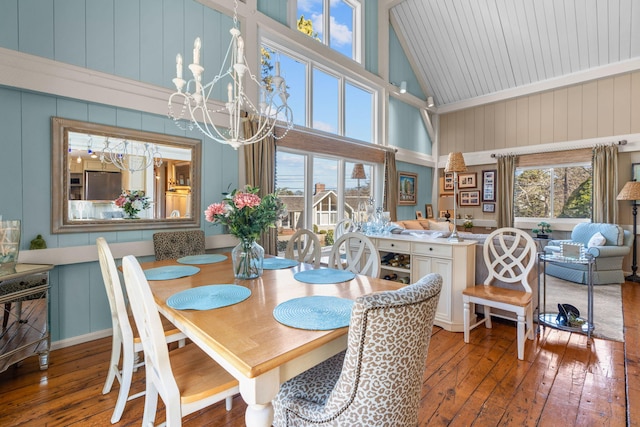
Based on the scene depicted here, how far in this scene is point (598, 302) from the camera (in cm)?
374

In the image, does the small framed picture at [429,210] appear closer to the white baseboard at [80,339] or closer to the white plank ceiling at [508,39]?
the white plank ceiling at [508,39]

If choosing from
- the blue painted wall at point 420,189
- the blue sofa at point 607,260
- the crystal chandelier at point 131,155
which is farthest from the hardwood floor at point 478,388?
the blue painted wall at point 420,189

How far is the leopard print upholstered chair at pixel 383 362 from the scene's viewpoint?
0.86 m

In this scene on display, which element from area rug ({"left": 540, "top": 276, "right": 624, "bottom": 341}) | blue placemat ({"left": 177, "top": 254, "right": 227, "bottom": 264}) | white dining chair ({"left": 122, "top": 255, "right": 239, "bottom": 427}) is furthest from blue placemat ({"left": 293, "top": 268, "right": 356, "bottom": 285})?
area rug ({"left": 540, "top": 276, "right": 624, "bottom": 341})

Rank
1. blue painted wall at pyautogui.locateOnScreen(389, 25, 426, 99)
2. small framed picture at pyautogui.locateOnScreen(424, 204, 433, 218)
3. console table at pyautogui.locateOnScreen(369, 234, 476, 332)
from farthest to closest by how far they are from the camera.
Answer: small framed picture at pyautogui.locateOnScreen(424, 204, 433, 218), blue painted wall at pyautogui.locateOnScreen(389, 25, 426, 99), console table at pyautogui.locateOnScreen(369, 234, 476, 332)

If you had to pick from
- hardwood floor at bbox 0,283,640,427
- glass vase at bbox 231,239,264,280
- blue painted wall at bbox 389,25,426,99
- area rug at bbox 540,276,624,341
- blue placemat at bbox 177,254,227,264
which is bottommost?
hardwood floor at bbox 0,283,640,427

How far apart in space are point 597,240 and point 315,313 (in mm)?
5377

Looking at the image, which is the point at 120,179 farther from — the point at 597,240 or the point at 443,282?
the point at 597,240

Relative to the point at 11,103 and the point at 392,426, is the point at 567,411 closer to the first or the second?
the point at 392,426

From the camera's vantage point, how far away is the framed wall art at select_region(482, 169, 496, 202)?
6.54 metres

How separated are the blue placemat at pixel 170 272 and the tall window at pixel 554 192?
259 inches

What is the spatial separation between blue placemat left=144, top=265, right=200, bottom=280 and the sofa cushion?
18.5 feet

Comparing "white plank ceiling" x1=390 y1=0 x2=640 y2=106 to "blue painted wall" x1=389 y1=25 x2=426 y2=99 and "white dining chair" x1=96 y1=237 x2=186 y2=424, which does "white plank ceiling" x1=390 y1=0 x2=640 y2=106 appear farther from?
"white dining chair" x1=96 y1=237 x2=186 y2=424

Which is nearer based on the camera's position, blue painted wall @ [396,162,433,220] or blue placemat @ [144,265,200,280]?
blue placemat @ [144,265,200,280]
